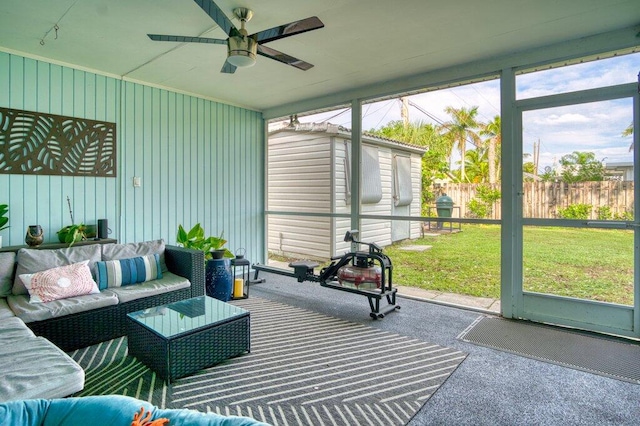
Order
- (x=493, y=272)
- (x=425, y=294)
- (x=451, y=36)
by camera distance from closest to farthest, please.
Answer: (x=451, y=36), (x=425, y=294), (x=493, y=272)

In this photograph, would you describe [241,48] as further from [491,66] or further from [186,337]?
[491,66]

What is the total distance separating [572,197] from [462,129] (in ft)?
4.98

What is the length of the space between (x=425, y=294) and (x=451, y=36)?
10.5 ft

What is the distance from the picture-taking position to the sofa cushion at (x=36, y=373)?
62.3 inches

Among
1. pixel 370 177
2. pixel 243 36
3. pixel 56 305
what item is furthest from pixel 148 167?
pixel 370 177

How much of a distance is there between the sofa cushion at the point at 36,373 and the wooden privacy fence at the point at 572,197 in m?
3.92

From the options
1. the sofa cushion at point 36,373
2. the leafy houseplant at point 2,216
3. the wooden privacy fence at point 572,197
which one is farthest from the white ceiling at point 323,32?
the sofa cushion at point 36,373

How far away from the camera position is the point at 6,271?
2994 millimetres

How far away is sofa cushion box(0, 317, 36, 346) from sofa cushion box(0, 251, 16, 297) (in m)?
0.73

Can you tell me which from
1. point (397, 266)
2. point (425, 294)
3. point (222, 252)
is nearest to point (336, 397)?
point (222, 252)

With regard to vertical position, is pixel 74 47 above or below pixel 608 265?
above

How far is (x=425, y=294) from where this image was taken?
4.85 meters

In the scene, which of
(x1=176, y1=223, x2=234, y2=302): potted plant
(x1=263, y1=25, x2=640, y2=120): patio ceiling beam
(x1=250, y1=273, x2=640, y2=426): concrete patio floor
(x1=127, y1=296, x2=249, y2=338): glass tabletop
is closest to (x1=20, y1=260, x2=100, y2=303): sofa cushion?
(x1=127, y1=296, x2=249, y2=338): glass tabletop

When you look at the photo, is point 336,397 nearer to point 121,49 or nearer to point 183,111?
point 121,49
